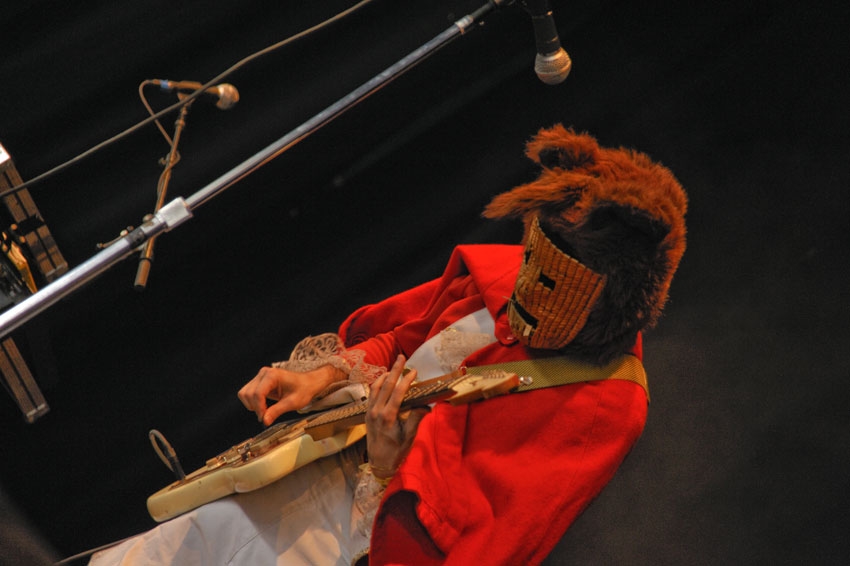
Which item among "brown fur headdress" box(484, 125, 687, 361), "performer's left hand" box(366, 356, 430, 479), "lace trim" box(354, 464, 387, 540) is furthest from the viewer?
"lace trim" box(354, 464, 387, 540)

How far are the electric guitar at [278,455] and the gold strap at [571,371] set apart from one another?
0.34ft

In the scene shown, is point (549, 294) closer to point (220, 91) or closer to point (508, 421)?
point (508, 421)

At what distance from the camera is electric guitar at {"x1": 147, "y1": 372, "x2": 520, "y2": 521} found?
1361mm

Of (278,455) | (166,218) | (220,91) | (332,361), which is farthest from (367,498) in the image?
(220,91)

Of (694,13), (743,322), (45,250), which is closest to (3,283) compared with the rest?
(45,250)

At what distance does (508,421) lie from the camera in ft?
4.55

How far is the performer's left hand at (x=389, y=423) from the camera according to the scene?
1.30m

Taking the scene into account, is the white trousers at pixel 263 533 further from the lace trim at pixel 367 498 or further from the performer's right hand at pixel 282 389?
the performer's right hand at pixel 282 389

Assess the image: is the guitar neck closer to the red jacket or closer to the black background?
the red jacket

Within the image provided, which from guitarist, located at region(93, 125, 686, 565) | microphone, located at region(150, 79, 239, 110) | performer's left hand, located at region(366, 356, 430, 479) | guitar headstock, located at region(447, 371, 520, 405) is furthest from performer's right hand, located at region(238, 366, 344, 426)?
microphone, located at region(150, 79, 239, 110)

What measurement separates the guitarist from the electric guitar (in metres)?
0.03

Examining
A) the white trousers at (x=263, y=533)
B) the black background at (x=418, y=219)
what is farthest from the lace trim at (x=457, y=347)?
the black background at (x=418, y=219)

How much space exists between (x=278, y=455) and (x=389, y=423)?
245 millimetres

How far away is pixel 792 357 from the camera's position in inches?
68.8
